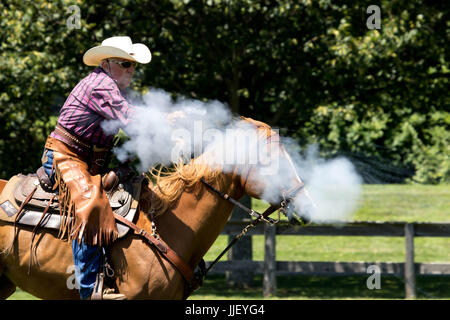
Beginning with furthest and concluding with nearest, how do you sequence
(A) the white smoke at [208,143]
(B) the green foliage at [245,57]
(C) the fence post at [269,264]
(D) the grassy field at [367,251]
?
1. (D) the grassy field at [367,251]
2. (C) the fence post at [269,264]
3. (B) the green foliage at [245,57]
4. (A) the white smoke at [208,143]

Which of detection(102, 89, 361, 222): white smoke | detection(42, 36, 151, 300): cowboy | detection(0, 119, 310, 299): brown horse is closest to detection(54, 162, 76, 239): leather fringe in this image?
detection(42, 36, 151, 300): cowboy

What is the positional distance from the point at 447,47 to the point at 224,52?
12.6ft

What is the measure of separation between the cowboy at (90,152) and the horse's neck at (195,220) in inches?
17.5

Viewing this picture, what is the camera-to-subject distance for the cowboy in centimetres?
475

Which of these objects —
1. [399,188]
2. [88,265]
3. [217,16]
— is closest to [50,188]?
[88,265]

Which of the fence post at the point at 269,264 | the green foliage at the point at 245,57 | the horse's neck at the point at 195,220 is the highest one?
the green foliage at the point at 245,57

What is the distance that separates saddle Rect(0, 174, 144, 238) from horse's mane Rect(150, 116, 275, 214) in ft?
0.60

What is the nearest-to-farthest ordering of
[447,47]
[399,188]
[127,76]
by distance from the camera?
[127,76] < [447,47] < [399,188]

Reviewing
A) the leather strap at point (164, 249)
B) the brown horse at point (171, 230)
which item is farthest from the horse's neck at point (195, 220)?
the leather strap at point (164, 249)

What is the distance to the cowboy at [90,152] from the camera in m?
4.75

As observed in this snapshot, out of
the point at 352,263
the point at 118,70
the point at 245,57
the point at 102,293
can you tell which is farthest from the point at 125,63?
the point at 352,263

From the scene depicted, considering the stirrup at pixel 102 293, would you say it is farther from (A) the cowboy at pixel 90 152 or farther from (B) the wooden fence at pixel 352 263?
(B) the wooden fence at pixel 352 263

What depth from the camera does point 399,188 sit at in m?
22.4
